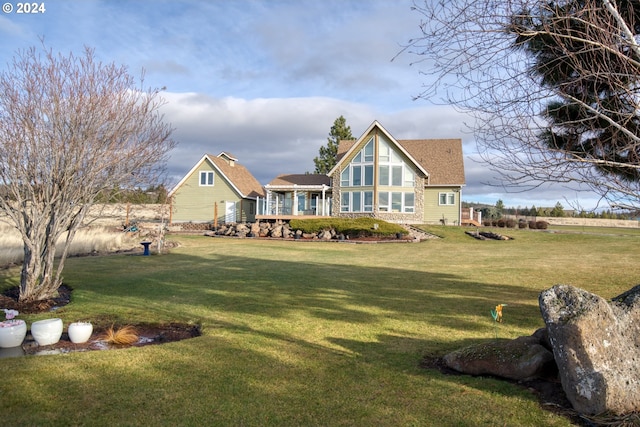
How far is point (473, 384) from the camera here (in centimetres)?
499

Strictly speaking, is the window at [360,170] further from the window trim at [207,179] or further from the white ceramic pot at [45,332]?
the white ceramic pot at [45,332]

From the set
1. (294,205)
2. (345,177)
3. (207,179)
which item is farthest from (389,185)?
(207,179)

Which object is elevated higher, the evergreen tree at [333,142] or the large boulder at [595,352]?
the evergreen tree at [333,142]

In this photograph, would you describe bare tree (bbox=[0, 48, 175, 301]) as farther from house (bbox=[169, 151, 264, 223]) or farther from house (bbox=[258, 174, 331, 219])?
house (bbox=[169, 151, 264, 223])

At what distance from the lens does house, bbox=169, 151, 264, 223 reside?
133ft

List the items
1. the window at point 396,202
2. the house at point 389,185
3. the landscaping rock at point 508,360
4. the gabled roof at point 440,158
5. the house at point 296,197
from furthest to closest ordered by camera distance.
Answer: the gabled roof at point 440,158 → the window at point 396,202 → the house at point 389,185 → the house at point 296,197 → the landscaping rock at point 508,360

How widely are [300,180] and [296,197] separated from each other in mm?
3021

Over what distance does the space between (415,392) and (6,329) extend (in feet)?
19.2

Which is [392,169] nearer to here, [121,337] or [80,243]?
[80,243]

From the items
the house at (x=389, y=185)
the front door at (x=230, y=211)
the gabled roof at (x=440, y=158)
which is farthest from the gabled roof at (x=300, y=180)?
the gabled roof at (x=440, y=158)

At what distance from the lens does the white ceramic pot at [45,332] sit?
662 cm

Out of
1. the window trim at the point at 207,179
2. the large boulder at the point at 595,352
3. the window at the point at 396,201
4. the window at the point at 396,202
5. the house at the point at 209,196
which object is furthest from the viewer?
the window trim at the point at 207,179

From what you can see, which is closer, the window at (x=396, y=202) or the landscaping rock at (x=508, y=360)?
the landscaping rock at (x=508, y=360)

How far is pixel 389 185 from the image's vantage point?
119 ft
